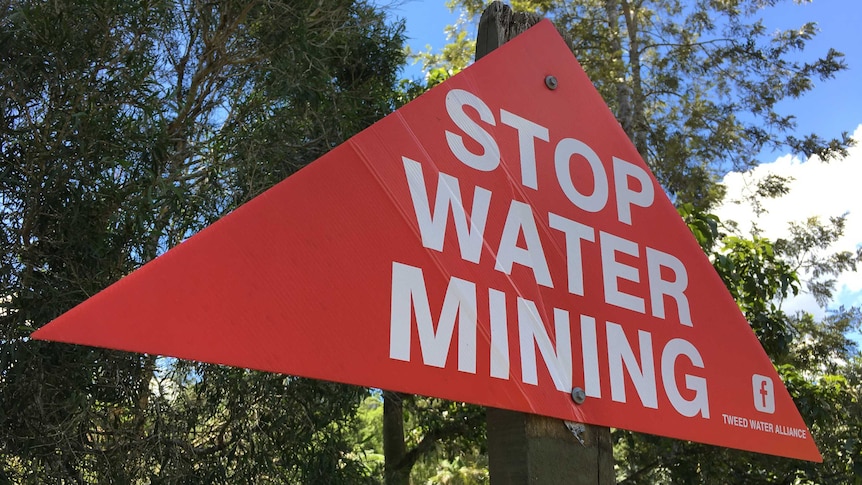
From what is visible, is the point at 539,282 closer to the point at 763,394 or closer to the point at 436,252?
the point at 436,252

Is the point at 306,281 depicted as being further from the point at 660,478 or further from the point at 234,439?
the point at 660,478

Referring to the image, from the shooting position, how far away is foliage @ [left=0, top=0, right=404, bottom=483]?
443 centimetres

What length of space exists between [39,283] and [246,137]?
1794 mm

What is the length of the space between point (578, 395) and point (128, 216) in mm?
3290

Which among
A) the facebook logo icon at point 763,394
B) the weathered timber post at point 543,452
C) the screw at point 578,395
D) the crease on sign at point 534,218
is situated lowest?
the weathered timber post at point 543,452

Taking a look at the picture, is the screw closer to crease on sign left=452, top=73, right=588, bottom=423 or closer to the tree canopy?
crease on sign left=452, top=73, right=588, bottom=423

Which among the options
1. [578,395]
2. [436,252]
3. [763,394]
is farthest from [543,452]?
[763,394]

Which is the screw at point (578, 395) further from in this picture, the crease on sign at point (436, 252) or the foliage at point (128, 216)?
the foliage at point (128, 216)

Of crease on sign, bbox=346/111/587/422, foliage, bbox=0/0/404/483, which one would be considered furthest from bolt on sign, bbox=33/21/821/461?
foliage, bbox=0/0/404/483

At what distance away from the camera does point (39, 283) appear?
4.46 meters

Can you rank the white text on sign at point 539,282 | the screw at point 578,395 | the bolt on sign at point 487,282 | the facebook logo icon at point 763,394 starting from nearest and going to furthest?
1. the bolt on sign at point 487,282
2. the white text on sign at point 539,282
3. the screw at point 578,395
4. the facebook logo icon at point 763,394

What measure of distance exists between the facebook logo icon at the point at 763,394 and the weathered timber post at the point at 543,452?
2.03 feet

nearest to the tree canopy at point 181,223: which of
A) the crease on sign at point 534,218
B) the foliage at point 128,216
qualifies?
the foliage at point 128,216

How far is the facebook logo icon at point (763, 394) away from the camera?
2.48 m
